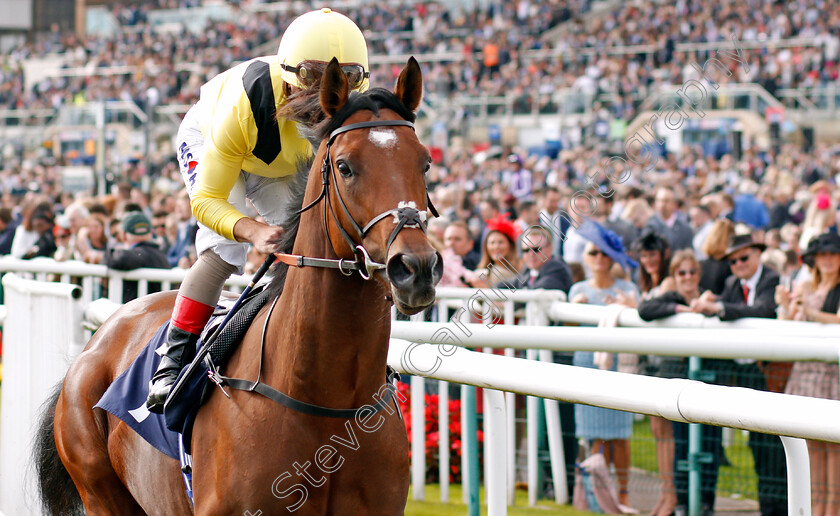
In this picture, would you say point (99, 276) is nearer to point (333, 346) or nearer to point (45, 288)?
point (45, 288)

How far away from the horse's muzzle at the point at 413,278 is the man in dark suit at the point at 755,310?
277 centimetres

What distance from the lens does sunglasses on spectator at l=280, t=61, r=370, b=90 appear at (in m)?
2.88

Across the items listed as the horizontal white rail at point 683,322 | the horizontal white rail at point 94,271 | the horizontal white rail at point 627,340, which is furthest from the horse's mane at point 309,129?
the horizontal white rail at point 94,271

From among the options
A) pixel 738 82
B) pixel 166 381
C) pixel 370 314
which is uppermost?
pixel 738 82

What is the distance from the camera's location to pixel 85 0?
50438 mm

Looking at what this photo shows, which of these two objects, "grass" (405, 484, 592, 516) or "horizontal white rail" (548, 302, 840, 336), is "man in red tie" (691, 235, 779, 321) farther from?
"grass" (405, 484, 592, 516)

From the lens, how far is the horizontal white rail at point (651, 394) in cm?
174

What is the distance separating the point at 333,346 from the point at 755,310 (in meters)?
3.28

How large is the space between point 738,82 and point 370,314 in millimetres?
22685

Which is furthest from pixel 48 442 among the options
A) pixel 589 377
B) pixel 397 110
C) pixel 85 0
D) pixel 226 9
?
pixel 85 0

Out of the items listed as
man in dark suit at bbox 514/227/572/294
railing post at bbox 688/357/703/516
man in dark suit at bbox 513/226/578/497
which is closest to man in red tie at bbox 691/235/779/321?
railing post at bbox 688/357/703/516

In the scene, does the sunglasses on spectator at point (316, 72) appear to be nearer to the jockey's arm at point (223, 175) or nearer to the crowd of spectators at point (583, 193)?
the jockey's arm at point (223, 175)

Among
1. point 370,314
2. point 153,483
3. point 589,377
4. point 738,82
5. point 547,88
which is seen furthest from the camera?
point 547,88

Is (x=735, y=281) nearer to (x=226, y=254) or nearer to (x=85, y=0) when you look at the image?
(x=226, y=254)
